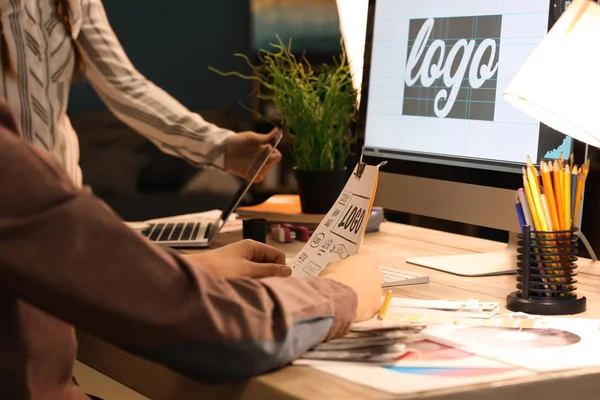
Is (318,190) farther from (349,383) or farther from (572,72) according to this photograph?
(349,383)

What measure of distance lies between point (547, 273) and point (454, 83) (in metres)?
0.44

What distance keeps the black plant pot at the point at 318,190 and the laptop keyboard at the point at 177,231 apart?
8.3 inches

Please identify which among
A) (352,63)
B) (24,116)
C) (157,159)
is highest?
(352,63)

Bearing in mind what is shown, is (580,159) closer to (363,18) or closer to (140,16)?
(363,18)

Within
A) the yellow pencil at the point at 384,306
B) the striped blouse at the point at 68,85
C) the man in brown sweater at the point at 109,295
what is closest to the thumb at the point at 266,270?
the yellow pencil at the point at 384,306

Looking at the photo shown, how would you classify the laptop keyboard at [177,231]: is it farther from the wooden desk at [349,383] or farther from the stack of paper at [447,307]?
the stack of paper at [447,307]

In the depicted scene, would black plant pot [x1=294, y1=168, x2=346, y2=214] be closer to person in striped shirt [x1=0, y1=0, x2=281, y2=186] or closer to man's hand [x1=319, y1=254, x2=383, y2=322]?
person in striped shirt [x1=0, y1=0, x2=281, y2=186]

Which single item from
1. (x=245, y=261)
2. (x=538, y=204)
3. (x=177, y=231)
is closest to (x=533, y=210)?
(x=538, y=204)

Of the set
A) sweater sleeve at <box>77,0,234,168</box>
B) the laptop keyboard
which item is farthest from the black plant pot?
sweater sleeve at <box>77,0,234,168</box>

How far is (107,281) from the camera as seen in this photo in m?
0.74

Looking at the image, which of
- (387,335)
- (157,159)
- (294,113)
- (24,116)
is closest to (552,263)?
(387,335)

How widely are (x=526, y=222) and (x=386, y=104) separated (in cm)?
55

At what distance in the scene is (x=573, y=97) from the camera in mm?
1139

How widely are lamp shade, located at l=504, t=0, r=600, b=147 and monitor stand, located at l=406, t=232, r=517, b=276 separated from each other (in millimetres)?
322
